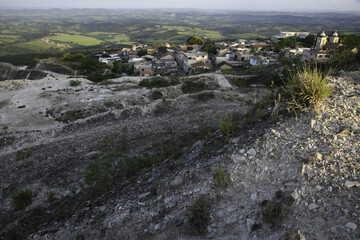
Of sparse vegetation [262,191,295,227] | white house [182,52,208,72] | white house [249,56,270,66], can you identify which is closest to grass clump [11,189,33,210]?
sparse vegetation [262,191,295,227]

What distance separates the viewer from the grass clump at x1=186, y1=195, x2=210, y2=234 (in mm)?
4414

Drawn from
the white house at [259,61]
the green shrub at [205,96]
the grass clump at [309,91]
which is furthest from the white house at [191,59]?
the grass clump at [309,91]

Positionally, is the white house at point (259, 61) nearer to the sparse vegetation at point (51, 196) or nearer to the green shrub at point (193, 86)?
the green shrub at point (193, 86)

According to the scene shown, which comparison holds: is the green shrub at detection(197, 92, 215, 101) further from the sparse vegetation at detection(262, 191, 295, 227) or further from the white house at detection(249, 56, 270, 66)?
the white house at detection(249, 56, 270, 66)

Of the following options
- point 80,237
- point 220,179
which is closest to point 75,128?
point 80,237

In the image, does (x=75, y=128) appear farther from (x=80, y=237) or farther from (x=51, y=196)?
(x=80, y=237)

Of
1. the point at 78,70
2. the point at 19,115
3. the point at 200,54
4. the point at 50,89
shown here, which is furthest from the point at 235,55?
the point at 19,115

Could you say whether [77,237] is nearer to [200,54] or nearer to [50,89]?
[50,89]

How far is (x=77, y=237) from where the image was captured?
5391mm

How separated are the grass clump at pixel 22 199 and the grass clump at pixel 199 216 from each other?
6.64m

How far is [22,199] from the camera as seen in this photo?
7812 millimetres

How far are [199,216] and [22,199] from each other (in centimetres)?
713

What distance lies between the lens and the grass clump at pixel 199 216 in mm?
4414

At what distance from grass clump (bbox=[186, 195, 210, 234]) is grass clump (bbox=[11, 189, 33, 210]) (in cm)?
664
